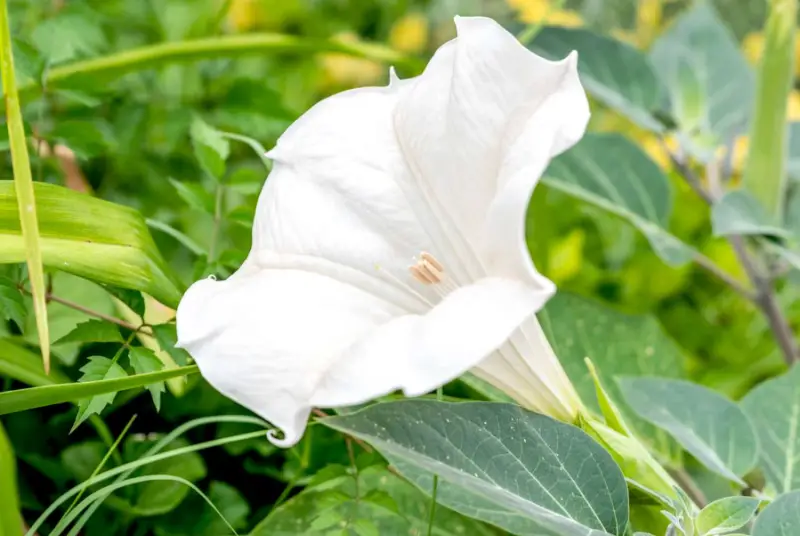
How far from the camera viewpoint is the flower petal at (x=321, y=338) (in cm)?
33

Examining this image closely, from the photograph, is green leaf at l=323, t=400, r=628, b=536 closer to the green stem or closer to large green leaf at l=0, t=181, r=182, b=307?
large green leaf at l=0, t=181, r=182, b=307

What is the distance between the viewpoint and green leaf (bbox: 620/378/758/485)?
1.72 ft

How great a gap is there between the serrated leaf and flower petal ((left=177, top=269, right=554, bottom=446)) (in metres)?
0.11

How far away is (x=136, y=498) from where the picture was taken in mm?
533

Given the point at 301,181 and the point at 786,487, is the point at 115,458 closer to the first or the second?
the point at 301,181

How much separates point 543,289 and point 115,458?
1.10 feet

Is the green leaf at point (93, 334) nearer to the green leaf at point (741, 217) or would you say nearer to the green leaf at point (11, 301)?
the green leaf at point (11, 301)

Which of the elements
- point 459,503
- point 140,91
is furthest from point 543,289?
point 140,91

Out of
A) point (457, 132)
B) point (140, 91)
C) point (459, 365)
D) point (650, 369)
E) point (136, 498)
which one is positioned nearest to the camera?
point (459, 365)

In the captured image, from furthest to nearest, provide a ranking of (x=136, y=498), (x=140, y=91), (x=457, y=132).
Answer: (x=140, y=91)
(x=136, y=498)
(x=457, y=132)

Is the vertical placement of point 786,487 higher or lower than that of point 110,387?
lower

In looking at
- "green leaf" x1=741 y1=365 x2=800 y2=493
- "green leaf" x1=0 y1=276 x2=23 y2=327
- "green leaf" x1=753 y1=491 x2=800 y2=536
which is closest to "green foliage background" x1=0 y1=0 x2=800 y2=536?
"green leaf" x1=0 y1=276 x2=23 y2=327

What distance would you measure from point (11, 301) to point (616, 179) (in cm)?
57

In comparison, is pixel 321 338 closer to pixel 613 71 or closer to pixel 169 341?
pixel 169 341
